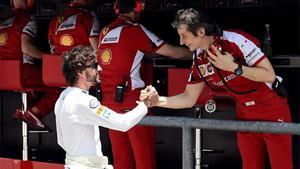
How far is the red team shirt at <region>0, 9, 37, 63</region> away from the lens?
5027 millimetres

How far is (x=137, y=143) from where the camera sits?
13.2 feet

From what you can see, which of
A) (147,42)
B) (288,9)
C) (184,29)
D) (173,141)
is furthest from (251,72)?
(173,141)

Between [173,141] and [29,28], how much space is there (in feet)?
4.79

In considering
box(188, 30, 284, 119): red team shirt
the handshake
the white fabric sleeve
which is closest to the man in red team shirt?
box(188, 30, 284, 119): red team shirt

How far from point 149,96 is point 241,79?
513 mm

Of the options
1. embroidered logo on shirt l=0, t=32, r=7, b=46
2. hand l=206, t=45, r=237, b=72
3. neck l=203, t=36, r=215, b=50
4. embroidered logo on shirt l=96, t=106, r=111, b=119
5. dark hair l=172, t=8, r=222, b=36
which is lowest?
embroidered logo on shirt l=0, t=32, r=7, b=46

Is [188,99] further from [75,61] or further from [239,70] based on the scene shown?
[75,61]

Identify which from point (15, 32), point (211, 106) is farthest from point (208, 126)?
point (15, 32)

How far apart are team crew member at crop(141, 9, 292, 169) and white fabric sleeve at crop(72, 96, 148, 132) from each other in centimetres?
37

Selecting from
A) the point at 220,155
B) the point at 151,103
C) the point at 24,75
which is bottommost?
the point at 220,155

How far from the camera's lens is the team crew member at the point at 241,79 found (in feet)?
10.4

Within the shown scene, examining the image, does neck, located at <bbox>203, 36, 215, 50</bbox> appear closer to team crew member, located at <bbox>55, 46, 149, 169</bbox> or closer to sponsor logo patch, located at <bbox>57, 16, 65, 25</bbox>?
team crew member, located at <bbox>55, 46, 149, 169</bbox>

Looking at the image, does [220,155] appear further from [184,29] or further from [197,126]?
[197,126]

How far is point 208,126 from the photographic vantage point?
98.8 inches
